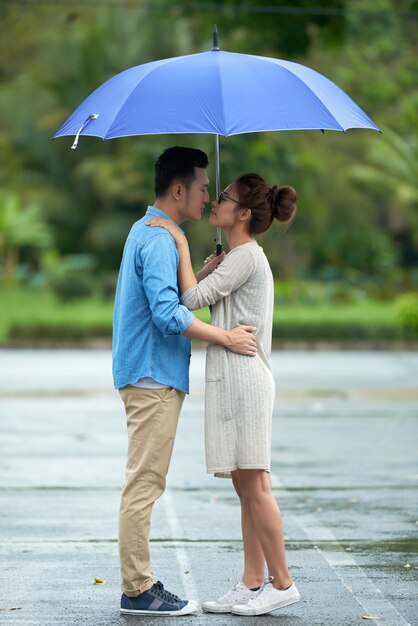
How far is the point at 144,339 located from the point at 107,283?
34648 mm

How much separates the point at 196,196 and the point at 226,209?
14 centimetres

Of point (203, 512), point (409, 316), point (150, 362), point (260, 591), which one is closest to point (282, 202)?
point (150, 362)

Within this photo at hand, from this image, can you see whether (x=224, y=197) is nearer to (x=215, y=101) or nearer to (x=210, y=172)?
(x=215, y=101)

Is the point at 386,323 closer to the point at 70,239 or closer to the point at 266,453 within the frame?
the point at 70,239

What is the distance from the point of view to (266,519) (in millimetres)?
6141

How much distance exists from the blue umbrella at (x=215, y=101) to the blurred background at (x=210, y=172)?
2834cm

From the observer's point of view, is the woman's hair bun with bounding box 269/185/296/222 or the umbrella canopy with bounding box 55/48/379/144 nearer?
the umbrella canopy with bounding box 55/48/379/144

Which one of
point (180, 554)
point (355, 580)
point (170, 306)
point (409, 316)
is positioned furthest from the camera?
point (409, 316)

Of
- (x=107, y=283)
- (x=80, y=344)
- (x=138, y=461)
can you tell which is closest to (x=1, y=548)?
(x=138, y=461)

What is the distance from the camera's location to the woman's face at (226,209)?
6.21m

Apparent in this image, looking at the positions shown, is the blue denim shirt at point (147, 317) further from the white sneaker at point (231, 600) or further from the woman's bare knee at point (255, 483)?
the white sneaker at point (231, 600)

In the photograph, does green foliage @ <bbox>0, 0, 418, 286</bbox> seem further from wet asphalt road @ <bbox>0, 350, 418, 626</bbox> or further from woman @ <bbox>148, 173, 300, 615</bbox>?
woman @ <bbox>148, 173, 300, 615</bbox>

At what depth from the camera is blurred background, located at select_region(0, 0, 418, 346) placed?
1537 inches

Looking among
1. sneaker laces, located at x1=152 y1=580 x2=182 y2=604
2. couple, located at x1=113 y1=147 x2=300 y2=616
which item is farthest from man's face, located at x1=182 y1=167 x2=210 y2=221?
sneaker laces, located at x1=152 y1=580 x2=182 y2=604
